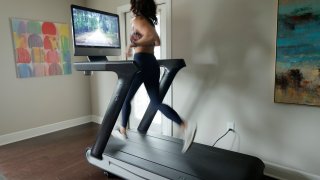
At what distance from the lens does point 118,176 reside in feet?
6.61

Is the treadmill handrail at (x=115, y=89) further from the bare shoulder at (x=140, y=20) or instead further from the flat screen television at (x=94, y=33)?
the bare shoulder at (x=140, y=20)

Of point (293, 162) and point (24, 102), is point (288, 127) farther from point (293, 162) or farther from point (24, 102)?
point (24, 102)

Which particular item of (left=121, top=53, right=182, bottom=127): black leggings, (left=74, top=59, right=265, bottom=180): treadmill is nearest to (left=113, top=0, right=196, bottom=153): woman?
(left=121, top=53, right=182, bottom=127): black leggings

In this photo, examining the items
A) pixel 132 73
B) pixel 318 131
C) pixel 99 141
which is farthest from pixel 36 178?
pixel 318 131

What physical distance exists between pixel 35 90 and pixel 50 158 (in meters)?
1.14

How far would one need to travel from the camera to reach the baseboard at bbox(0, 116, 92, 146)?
2.96 metres

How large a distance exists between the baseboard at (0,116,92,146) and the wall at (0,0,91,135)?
5 cm

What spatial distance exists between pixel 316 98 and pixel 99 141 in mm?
1826

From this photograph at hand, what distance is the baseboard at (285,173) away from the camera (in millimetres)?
1915

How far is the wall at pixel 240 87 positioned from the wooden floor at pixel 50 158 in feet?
4.10

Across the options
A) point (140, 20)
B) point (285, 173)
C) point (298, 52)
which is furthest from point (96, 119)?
point (298, 52)

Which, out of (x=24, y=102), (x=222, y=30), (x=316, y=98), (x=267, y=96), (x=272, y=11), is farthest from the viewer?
(x=24, y=102)

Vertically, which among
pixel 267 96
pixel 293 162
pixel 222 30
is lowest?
pixel 293 162

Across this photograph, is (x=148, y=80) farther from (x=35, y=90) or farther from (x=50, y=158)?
(x=35, y=90)
